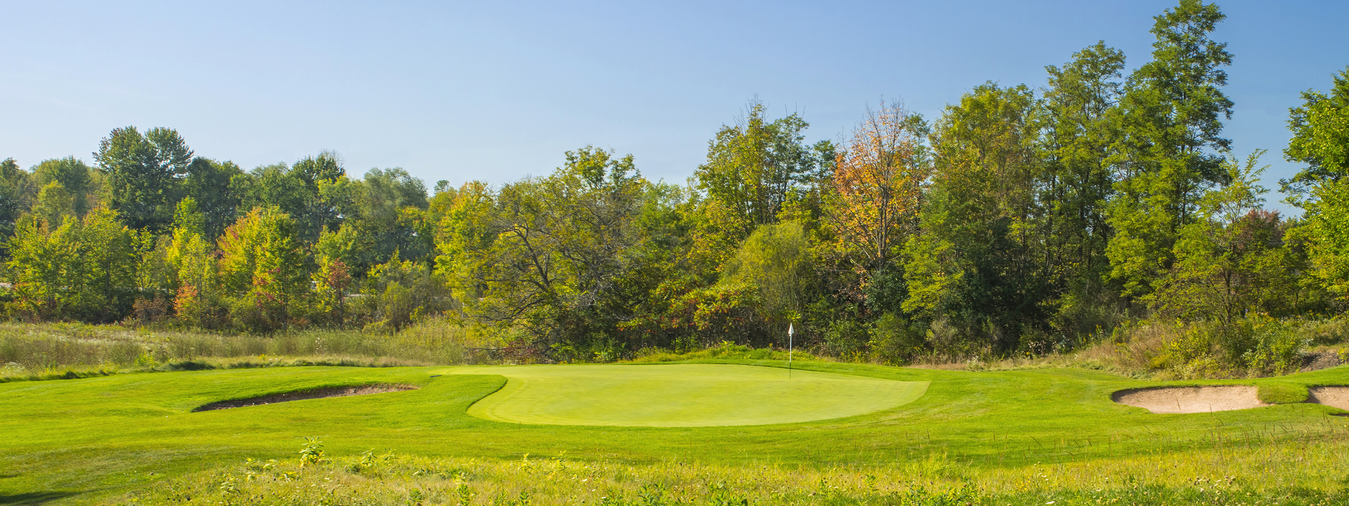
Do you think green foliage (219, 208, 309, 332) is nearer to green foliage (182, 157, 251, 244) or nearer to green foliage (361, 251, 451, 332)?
green foliage (361, 251, 451, 332)

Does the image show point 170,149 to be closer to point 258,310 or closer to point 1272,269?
point 258,310

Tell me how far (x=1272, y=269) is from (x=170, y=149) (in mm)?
85921

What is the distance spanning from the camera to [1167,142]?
27.0m

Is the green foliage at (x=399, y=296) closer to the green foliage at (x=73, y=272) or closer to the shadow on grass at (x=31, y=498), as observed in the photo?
the green foliage at (x=73, y=272)

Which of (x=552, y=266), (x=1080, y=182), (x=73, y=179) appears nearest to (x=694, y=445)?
(x=552, y=266)

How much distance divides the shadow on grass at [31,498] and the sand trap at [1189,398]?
14265mm

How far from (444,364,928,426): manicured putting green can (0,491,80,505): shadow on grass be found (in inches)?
247

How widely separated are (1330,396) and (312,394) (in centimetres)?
1896

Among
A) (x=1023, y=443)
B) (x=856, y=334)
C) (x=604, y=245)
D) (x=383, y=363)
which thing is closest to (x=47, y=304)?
(x=383, y=363)

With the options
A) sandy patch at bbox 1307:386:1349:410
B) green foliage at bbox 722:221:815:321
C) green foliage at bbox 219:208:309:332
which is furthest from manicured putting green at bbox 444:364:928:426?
green foliage at bbox 219:208:309:332

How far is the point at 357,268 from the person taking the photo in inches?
2219

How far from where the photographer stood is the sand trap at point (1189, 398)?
12438mm

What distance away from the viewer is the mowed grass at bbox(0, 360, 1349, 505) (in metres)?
7.23

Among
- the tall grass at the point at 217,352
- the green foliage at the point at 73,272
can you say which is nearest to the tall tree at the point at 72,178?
the green foliage at the point at 73,272
